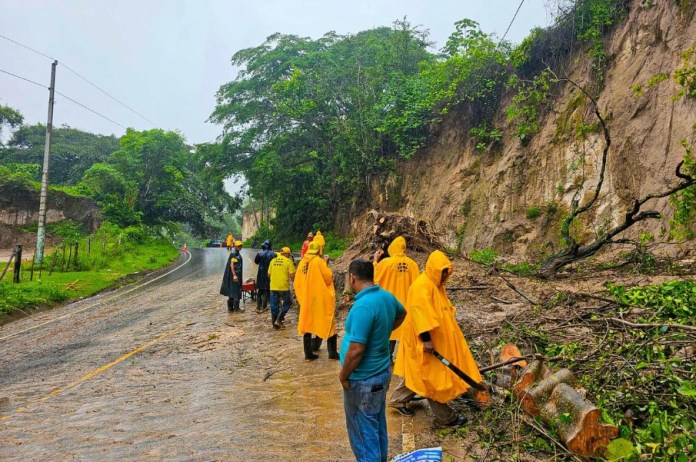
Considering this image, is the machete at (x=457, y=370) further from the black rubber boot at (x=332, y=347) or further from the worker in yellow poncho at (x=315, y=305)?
the black rubber boot at (x=332, y=347)

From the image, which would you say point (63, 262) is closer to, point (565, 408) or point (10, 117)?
point (565, 408)

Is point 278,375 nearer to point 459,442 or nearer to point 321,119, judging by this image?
point 459,442

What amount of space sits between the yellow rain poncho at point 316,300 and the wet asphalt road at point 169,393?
0.57 metres

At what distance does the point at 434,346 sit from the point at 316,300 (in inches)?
113

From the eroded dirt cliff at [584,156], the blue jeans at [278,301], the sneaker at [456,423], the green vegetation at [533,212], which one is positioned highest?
the eroded dirt cliff at [584,156]

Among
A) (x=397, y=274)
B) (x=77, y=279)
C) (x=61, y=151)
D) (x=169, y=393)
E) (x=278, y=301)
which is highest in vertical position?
(x=61, y=151)

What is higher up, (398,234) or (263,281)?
(398,234)

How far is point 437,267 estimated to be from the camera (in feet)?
15.0

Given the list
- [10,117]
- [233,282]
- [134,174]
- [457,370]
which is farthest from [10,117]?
[457,370]

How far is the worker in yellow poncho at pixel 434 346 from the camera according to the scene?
437cm

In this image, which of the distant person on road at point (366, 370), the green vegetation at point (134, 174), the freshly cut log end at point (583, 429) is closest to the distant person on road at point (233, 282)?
the distant person on road at point (366, 370)

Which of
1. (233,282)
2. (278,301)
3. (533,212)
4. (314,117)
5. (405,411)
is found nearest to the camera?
(405,411)

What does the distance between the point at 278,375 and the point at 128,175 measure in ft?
116

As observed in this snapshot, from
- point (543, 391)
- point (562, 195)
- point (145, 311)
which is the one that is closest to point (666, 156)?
point (562, 195)
